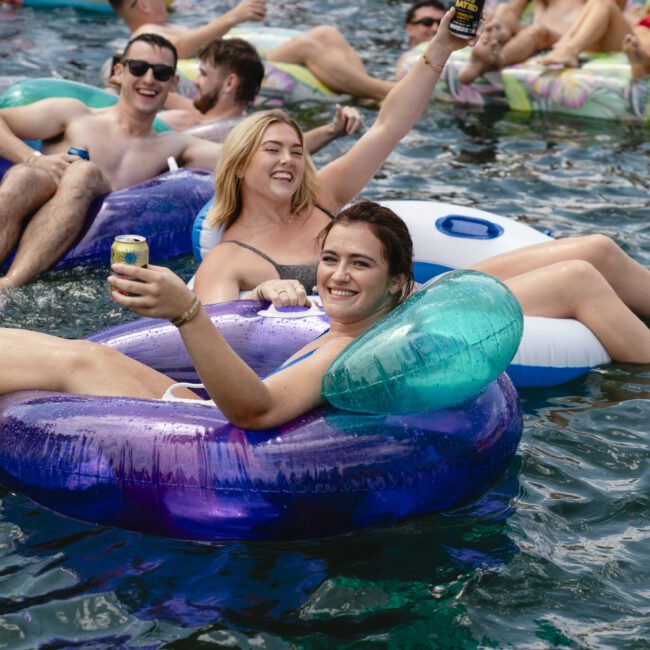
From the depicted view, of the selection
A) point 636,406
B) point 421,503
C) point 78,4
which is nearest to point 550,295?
point 636,406

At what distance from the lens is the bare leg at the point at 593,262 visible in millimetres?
5160

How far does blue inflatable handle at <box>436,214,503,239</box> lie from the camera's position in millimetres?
5824

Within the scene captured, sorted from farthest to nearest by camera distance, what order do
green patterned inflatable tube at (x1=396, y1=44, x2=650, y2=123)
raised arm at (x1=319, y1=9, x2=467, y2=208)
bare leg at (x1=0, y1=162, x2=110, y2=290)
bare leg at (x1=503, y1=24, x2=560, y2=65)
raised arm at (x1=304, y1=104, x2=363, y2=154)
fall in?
bare leg at (x1=503, y1=24, x2=560, y2=65) < green patterned inflatable tube at (x1=396, y1=44, x2=650, y2=123) < bare leg at (x1=0, y1=162, x2=110, y2=290) < raised arm at (x1=304, y1=104, x2=363, y2=154) < raised arm at (x1=319, y1=9, x2=467, y2=208)

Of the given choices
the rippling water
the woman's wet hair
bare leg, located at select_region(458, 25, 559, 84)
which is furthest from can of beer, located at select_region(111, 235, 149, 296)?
bare leg, located at select_region(458, 25, 559, 84)

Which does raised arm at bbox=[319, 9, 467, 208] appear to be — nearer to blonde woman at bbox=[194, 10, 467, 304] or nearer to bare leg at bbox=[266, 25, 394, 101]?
blonde woman at bbox=[194, 10, 467, 304]

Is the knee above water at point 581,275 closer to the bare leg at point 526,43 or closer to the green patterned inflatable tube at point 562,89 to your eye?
the green patterned inflatable tube at point 562,89

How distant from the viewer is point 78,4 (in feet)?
42.0

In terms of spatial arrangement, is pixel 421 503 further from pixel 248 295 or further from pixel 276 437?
pixel 248 295

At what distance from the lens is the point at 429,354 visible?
11.3 feet

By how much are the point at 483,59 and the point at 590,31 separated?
88 centimetres

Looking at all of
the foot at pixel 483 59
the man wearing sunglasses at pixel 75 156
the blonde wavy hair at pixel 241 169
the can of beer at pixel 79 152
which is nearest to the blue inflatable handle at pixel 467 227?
the blonde wavy hair at pixel 241 169

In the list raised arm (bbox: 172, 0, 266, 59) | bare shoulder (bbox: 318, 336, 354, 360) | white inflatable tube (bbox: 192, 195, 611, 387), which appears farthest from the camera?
raised arm (bbox: 172, 0, 266, 59)

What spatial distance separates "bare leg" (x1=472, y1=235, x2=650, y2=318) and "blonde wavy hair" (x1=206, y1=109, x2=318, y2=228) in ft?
2.87

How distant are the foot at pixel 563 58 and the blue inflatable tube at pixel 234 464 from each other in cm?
609
